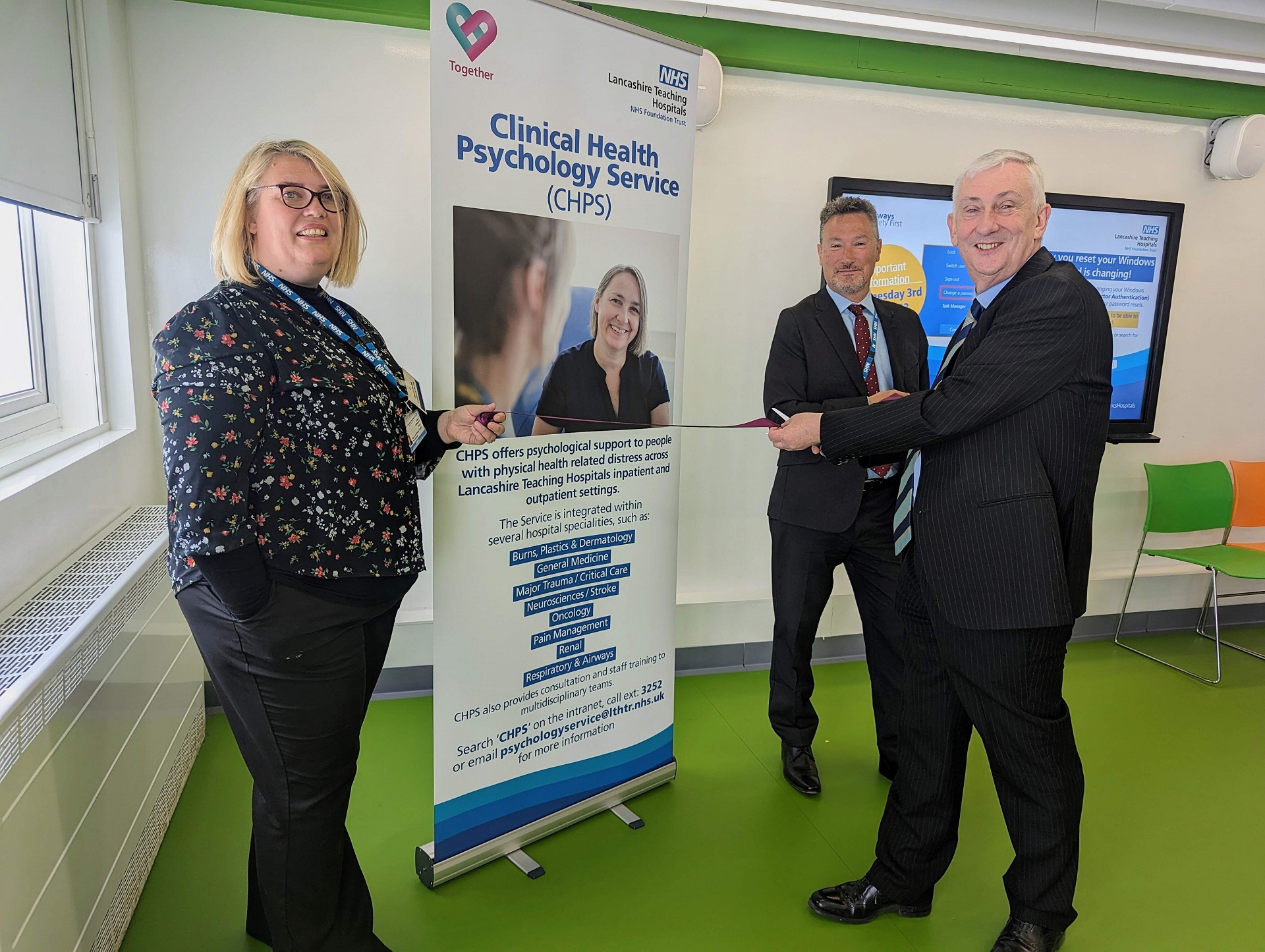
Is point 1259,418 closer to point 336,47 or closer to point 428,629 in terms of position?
point 428,629

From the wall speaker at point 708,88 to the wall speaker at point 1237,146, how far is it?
108 inches

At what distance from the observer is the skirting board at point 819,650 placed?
357 centimetres

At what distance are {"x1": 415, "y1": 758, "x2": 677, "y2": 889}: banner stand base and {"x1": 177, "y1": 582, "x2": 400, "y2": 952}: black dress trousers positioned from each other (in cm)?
43

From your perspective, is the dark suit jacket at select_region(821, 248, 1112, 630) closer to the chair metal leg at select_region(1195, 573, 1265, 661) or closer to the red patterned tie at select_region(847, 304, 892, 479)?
the red patterned tie at select_region(847, 304, 892, 479)

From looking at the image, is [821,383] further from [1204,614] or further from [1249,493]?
[1204,614]

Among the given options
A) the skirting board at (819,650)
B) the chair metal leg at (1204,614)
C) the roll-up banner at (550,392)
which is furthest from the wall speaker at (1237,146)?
the roll-up banner at (550,392)

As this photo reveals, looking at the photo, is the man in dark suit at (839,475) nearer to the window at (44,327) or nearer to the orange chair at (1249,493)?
the window at (44,327)

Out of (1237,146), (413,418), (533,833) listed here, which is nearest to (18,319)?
(413,418)

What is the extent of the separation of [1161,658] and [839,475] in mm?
2768

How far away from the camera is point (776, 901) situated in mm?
2369

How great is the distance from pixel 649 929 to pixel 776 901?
0.39m

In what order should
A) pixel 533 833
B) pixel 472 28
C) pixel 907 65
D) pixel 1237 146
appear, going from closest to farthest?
pixel 472 28 → pixel 533 833 → pixel 907 65 → pixel 1237 146

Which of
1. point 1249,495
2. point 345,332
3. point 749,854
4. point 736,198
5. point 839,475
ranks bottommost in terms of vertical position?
point 749,854

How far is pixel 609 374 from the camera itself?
247 cm
